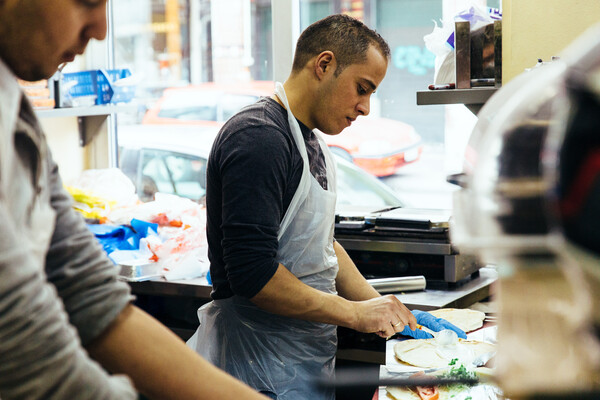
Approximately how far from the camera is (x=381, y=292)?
268cm

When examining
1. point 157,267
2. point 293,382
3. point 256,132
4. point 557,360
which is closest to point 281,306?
point 293,382

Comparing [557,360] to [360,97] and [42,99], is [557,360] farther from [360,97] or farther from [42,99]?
[42,99]

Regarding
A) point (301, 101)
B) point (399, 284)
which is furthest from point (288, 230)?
point (399, 284)

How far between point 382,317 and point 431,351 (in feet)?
0.57

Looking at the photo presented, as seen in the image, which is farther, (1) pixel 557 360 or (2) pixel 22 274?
(2) pixel 22 274

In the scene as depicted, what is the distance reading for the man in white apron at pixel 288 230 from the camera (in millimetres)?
2002

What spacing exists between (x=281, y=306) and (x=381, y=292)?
28.2 inches

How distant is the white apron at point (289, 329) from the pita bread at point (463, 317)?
1.40ft

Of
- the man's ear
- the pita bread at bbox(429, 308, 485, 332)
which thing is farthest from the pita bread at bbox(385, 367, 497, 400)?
the man's ear

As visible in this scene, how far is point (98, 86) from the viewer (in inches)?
152

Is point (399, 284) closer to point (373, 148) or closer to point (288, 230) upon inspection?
point (288, 230)

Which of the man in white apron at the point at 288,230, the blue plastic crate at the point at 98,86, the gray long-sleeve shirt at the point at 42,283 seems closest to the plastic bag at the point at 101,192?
the blue plastic crate at the point at 98,86

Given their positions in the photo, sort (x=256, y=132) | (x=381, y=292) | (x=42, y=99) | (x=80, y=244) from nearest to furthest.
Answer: (x=80, y=244) < (x=256, y=132) < (x=381, y=292) < (x=42, y=99)

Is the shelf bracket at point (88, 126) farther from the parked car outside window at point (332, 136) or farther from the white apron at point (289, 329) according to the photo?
A: the white apron at point (289, 329)
